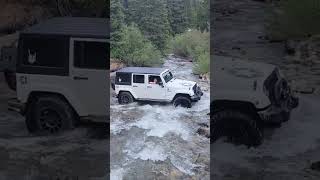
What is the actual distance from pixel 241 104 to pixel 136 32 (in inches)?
39.6

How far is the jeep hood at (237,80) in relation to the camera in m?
3.96

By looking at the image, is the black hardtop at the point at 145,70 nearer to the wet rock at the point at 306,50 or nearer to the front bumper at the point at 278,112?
the front bumper at the point at 278,112

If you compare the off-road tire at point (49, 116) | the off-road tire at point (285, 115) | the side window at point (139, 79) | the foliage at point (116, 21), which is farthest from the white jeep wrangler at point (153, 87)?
the off-road tire at point (285, 115)

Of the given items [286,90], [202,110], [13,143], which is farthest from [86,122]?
[286,90]

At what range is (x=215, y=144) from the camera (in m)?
4.02

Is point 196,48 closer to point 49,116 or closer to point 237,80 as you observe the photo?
point 237,80

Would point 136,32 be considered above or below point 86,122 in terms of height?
above

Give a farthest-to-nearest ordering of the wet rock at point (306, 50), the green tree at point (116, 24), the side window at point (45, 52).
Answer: the side window at point (45, 52)
the green tree at point (116, 24)
the wet rock at point (306, 50)

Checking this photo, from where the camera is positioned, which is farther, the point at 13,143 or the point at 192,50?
the point at 13,143

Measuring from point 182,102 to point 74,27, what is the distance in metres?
1.07

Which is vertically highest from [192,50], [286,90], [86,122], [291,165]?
[192,50]

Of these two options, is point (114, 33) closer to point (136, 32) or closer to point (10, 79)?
point (136, 32)

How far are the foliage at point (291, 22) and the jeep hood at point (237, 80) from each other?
296mm

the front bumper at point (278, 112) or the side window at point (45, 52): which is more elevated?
the side window at point (45, 52)
